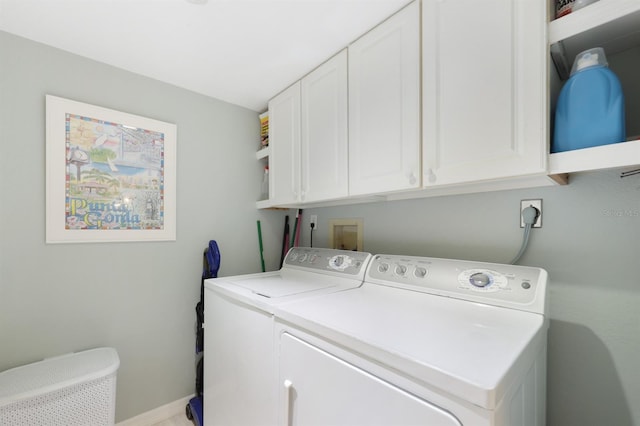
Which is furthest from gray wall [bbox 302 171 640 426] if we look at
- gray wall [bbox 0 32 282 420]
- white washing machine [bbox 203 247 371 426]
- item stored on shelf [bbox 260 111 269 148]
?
gray wall [bbox 0 32 282 420]

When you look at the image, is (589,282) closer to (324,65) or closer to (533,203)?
(533,203)

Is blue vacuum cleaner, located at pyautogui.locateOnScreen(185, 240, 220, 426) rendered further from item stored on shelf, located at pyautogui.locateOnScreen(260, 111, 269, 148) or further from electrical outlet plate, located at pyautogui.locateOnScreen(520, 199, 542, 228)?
electrical outlet plate, located at pyautogui.locateOnScreen(520, 199, 542, 228)

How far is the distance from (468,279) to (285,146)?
1.44 meters

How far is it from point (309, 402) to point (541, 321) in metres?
0.86

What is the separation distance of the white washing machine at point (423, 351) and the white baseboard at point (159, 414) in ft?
4.36

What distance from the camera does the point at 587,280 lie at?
110 cm

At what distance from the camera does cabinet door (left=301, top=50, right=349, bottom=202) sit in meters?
1.58

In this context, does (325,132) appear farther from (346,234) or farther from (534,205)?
Answer: (534,205)

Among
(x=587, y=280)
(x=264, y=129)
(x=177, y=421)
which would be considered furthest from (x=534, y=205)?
(x=177, y=421)

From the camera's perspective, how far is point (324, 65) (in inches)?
66.7

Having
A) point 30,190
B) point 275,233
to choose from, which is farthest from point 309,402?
point 30,190

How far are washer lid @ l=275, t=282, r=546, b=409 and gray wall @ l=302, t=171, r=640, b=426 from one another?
0.30m

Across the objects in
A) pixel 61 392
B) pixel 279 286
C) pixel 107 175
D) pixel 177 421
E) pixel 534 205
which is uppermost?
pixel 107 175

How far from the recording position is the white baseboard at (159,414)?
1796 mm
